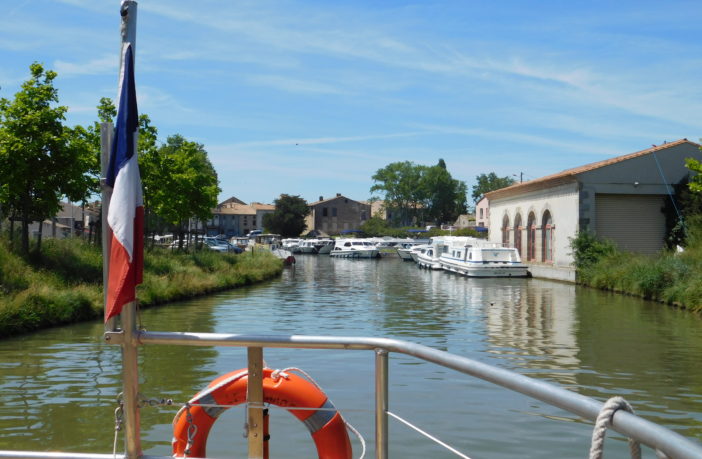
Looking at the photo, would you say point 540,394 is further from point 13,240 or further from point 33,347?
point 13,240

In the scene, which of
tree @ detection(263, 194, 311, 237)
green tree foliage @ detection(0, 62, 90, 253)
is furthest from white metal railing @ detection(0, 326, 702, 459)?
tree @ detection(263, 194, 311, 237)

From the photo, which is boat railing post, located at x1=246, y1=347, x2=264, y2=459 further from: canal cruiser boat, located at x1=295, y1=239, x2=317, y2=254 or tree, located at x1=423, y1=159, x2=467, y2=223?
tree, located at x1=423, y1=159, x2=467, y2=223

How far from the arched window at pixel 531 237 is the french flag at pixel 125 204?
43978 mm

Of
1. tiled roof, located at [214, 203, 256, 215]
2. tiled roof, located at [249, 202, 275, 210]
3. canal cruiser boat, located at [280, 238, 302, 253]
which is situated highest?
tiled roof, located at [249, 202, 275, 210]

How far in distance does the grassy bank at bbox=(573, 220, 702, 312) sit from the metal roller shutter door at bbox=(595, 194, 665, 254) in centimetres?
167

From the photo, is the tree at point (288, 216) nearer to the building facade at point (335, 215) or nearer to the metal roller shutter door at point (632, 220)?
the building facade at point (335, 215)

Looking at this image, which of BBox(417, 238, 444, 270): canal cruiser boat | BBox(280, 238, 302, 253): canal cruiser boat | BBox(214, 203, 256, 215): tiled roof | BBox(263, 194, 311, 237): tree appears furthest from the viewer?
BBox(214, 203, 256, 215): tiled roof

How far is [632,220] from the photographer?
Answer: 39625mm

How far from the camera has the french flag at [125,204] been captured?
12.5ft

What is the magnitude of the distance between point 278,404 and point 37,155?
70.7 ft

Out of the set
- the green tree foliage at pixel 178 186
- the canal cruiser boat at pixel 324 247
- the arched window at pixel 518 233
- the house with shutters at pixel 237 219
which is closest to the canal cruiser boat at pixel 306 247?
the canal cruiser boat at pixel 324 247

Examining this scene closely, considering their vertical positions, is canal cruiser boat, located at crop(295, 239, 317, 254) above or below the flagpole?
below

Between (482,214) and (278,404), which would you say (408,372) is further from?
(482,214)

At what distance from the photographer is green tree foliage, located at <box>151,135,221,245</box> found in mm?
35250
